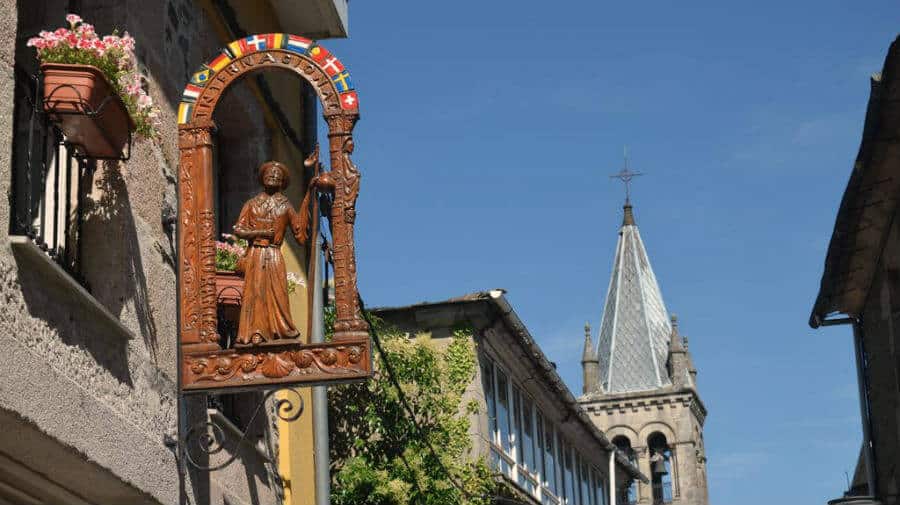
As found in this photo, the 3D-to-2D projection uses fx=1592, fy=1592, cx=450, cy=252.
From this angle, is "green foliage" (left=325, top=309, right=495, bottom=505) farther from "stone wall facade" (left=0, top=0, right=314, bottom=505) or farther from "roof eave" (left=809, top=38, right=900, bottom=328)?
"stone wall facade" (left=0, top=0, right=314, bottom=505)

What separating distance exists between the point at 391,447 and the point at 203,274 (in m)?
14.5

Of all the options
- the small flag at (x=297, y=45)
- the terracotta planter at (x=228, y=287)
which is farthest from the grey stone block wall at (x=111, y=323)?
the small flag at (x=297, y=45)

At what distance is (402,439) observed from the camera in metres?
21.9

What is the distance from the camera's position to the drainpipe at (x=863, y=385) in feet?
75.3

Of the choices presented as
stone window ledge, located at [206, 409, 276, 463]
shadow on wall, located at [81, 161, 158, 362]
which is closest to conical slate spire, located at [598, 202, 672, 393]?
stone window ledge, located at [206, 409, 276, 463]

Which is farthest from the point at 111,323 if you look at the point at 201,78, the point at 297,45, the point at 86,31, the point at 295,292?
the point at 295,292

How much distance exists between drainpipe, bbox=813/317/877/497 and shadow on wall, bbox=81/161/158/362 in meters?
16.9

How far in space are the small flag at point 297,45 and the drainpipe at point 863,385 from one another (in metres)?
16.4

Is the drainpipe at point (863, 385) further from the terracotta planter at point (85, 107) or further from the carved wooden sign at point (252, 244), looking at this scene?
the terracotta planter at point (85, 107)

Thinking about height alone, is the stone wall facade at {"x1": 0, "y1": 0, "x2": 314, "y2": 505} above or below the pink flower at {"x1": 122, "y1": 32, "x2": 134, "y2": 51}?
below

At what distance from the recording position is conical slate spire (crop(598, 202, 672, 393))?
8219 centimetres

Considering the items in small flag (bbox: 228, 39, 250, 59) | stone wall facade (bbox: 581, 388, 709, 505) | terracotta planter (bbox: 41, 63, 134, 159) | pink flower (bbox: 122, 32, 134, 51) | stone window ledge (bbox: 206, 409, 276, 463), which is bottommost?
stone window ledge (bbox: 206, 409, 276, 463)

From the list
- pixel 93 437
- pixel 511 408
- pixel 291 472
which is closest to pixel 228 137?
pixel 291 472

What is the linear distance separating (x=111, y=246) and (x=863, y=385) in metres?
17.5
